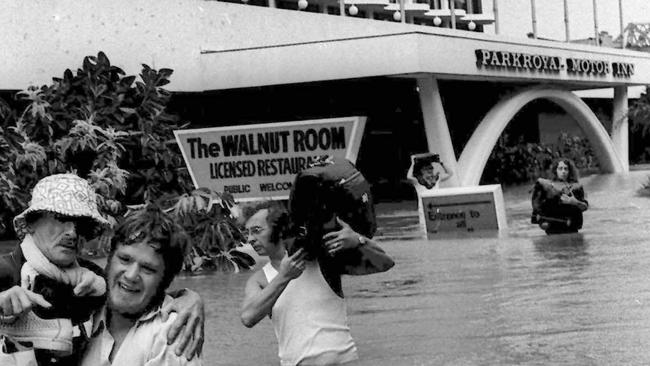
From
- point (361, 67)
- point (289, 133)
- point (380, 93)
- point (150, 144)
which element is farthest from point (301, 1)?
point (289, 133)

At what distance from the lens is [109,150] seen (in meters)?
17.3

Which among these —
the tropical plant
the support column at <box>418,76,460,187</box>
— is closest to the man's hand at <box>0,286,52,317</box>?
the tropical plant

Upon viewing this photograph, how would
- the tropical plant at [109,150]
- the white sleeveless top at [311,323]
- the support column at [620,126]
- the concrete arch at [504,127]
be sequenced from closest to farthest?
the white sleeveless top at [311,323]
the tropical plant at [109,150]
the concrete arch at [504,127]
the support column at [620,126]

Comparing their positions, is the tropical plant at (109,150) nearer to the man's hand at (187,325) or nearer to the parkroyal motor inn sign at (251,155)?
the parkroyal motor inn sign at (251,155)

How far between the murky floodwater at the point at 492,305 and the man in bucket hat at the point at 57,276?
469 centimetres

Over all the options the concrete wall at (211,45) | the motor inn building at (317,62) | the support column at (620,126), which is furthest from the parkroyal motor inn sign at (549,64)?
the support column at (620,126)

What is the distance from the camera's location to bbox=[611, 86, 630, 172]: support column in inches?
1972

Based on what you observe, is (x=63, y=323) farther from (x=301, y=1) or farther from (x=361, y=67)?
(x=301, y=1)

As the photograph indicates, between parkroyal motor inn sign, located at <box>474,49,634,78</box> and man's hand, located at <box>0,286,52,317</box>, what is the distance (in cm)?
3032

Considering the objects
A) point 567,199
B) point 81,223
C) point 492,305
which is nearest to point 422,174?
point 567,199

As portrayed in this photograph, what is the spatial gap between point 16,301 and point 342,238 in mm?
2163

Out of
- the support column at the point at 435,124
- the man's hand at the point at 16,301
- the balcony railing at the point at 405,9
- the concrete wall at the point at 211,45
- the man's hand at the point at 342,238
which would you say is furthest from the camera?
the balcony railing at the point at 405,9

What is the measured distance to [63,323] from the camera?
370 cm

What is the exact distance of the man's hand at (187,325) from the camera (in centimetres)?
361
